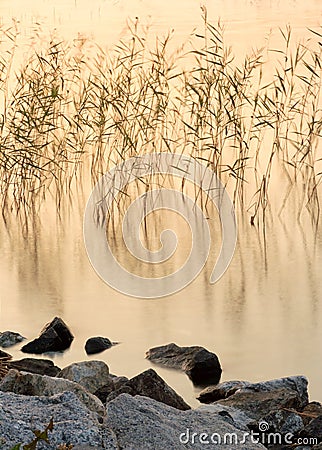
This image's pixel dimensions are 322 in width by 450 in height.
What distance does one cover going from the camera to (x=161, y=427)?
103 inches

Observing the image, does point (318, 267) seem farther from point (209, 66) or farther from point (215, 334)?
point (209, 66)

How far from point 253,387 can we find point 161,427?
100cm

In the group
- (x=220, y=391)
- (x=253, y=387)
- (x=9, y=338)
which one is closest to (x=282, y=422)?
(x=253, y=387)

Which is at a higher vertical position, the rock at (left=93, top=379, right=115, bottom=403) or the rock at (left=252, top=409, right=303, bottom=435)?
the rock at (left=93, top=379, right=115, bottom=403)

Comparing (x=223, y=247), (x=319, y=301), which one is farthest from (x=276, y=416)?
(x=223, y=247)

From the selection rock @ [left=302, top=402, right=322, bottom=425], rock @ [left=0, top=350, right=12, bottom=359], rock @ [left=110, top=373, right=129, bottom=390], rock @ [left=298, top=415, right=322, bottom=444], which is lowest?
rock @ [left=298, top=415, right=322, bottom=444]

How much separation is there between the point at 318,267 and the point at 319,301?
69cm

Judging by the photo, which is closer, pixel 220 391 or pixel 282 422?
pixel 282 422

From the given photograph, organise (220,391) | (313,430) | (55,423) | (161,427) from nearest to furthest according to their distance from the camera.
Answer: (55,423), (161,427), (313,430), (220,391)

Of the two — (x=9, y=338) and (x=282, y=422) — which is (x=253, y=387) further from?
(x=9, y=338)

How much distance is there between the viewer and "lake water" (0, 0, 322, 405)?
13.6ft

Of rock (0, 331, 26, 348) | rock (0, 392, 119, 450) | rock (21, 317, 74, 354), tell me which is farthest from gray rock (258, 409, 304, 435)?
rock (0, 331, 26, 348)

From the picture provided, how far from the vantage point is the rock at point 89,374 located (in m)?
3.62

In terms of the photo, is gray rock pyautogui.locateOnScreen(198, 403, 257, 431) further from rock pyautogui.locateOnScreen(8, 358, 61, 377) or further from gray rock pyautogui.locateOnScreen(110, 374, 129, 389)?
rock pyautogui.locateOnScreen(8, 358, 61, 377)
